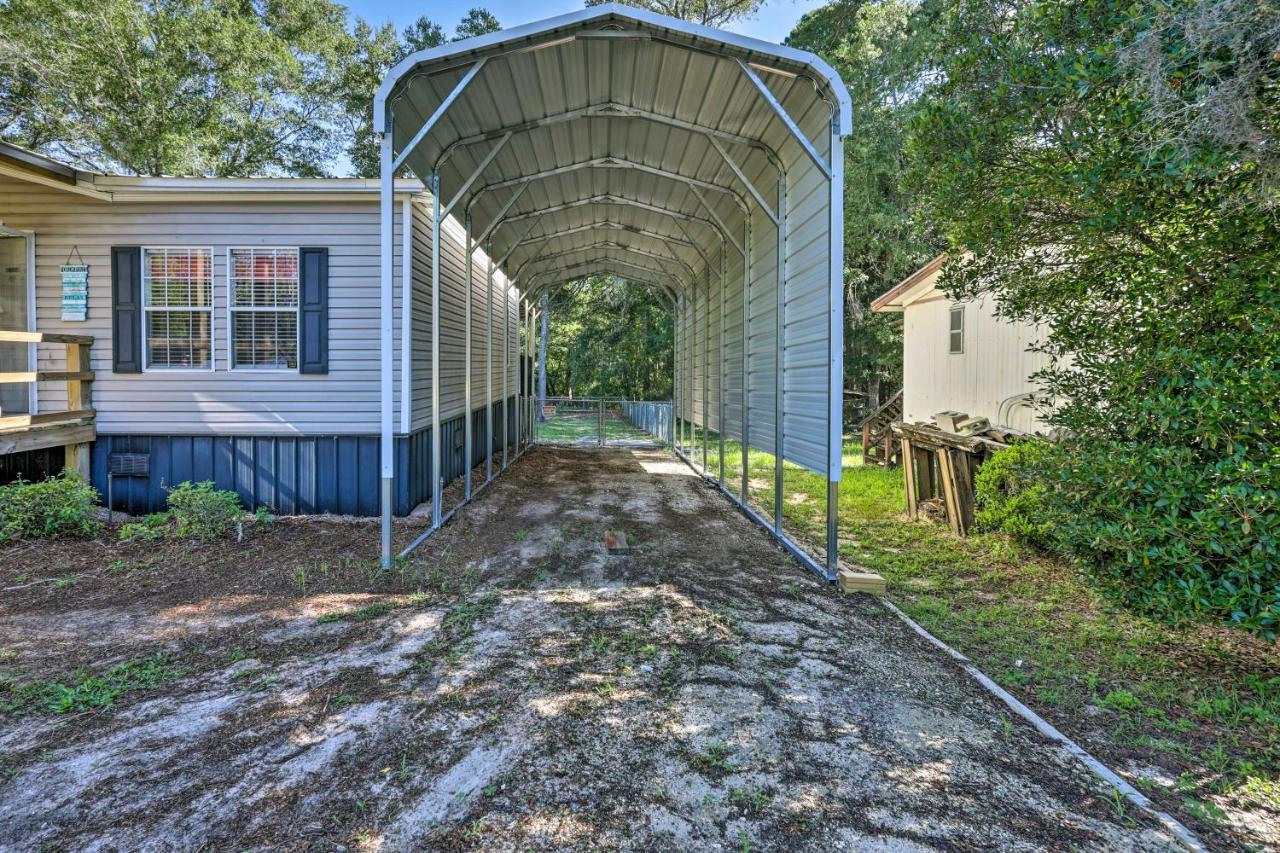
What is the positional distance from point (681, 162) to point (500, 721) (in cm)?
573

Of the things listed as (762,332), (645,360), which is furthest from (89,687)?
(645,360)

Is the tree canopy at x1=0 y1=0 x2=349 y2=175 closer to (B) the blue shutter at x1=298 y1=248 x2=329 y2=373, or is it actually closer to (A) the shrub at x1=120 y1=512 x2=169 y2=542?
(B) the blue shutter at x1=298 y1=248 x2=329 y2=373

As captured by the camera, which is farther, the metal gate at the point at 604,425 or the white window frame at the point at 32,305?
the metal gate at the point at 604,425

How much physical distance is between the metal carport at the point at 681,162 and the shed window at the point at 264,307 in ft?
5.39

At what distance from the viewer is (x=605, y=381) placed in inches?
1053

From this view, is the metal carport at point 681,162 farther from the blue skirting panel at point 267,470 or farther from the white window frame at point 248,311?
the white window frame at point 248,311

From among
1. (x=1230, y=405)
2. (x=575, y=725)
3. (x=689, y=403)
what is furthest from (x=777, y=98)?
(x=689, y=403)

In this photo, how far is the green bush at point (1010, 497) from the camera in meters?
5.13

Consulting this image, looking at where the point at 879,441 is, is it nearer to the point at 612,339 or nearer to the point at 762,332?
the point at 762,332

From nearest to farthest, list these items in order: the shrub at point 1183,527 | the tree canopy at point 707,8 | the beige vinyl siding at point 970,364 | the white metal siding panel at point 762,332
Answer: the shrub at point 1183,527 → the white metal siding panel at point 762,332 → the beige vinyl siding at point 970,364 → the tree canopy at point 707,8

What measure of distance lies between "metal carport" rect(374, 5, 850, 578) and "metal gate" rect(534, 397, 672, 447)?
20.1 ft

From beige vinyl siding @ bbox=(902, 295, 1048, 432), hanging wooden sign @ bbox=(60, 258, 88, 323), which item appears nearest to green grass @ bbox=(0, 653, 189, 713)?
hanging wooden sign @ bbox=(60, 258, 88, 323)

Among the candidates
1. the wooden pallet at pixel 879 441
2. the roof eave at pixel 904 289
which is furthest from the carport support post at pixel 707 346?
the wooden pallet at pixel 879 441

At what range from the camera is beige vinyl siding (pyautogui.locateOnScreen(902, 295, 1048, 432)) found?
22.4 feet
